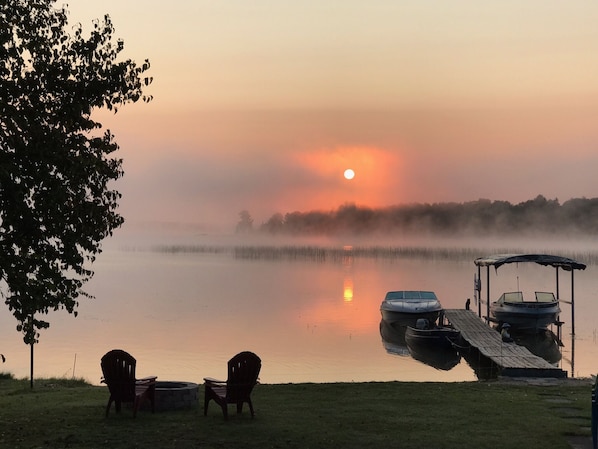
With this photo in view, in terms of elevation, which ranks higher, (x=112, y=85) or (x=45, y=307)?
(x=112, y=85)

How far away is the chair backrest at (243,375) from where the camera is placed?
15.0 metres

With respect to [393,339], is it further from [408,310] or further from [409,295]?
[409,295]

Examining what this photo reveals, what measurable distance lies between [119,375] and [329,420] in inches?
166

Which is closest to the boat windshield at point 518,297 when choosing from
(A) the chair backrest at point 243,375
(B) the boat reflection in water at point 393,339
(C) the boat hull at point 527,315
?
(C) the boat hull at point 527,315

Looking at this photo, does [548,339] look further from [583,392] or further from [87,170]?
[87,170]

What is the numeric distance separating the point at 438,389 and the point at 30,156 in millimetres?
11332

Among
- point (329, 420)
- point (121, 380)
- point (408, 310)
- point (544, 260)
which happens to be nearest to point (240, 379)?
point (329, 420)

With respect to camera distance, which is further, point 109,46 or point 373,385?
point 373,385

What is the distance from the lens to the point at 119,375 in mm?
15133

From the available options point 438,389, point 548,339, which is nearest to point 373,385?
point 438,389

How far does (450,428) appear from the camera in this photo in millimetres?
14320

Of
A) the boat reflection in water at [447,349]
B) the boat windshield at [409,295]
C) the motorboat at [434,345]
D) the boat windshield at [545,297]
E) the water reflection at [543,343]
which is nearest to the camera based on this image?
the boat reflection in water at [447,349]

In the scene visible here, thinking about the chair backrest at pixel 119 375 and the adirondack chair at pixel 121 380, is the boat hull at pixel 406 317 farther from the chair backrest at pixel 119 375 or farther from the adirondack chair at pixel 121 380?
the chair backrest at pixel 119 375

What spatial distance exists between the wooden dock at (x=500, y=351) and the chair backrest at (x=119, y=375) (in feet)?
45.1
